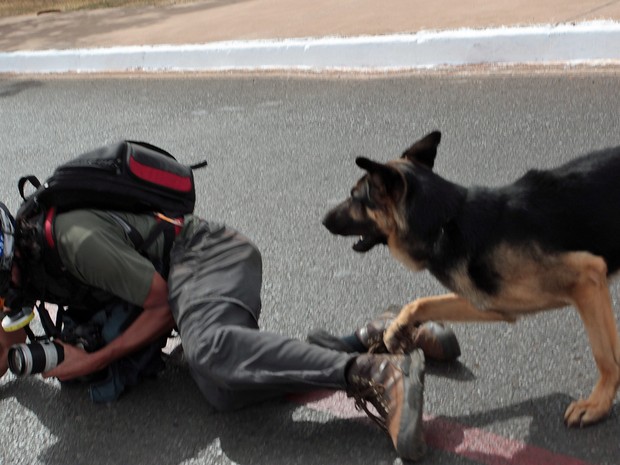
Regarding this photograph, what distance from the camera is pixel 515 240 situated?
3.57 metres

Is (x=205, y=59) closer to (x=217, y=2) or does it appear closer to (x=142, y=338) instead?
(x=217, y=2)

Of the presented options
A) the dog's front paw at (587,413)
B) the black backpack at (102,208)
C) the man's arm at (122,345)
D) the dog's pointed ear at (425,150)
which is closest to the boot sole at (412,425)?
the dog's front paw at (587,413)

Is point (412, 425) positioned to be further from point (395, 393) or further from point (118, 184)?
point (118, 184)

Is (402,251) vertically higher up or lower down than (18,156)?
higher up

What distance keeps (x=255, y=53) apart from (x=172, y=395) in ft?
21.1

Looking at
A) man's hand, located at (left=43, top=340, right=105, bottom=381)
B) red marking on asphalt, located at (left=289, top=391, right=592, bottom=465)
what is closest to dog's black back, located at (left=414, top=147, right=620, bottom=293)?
red marking on asphalt, located at (left=289, top=391, right=592, bottom=465)

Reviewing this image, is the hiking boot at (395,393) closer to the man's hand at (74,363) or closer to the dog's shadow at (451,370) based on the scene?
the dog's shadow at (451,370)

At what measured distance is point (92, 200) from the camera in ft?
13.2

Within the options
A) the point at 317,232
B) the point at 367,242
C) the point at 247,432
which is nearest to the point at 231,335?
the point at 247,432

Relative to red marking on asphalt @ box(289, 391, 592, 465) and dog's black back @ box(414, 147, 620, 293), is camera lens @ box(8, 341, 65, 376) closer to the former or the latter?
red marking on asphalt @ box(289, 391, 592, 465)

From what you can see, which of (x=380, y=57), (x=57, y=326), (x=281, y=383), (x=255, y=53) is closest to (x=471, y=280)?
(x=281, y=383)

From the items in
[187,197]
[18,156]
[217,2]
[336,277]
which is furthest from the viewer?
[217,2]

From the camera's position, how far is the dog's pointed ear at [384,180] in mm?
3637

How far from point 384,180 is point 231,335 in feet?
2.90
